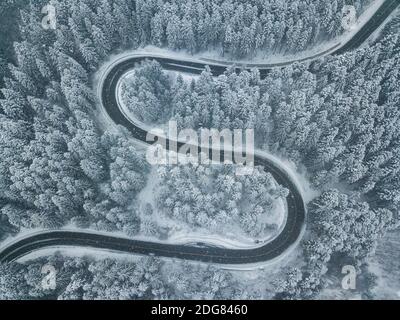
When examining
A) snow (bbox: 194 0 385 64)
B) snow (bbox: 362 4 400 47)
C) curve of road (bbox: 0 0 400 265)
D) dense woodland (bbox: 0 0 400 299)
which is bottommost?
curve of road (bbox: 0 0 400 265)

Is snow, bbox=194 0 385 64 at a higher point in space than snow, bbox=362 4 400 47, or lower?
lower

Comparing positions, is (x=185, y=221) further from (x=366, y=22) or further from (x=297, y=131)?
(x=366, y=22)

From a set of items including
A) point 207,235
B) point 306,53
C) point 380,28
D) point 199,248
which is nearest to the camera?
point 199,248

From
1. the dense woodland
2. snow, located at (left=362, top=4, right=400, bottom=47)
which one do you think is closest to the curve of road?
the dense woodland

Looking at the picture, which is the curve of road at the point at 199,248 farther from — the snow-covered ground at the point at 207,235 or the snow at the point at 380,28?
the snow at the point at 380,28

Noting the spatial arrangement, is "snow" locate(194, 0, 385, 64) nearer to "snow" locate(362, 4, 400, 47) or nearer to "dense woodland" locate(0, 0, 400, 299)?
"dense woodland" locate(0, 0, 400, 299)

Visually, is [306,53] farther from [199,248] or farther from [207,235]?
[199,248]

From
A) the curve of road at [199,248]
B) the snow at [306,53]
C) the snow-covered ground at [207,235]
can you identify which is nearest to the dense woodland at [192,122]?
the snow at [306,53]

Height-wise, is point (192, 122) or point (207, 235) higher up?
point (192, 122)

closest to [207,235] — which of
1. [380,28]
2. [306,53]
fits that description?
Answer: [306,53]
